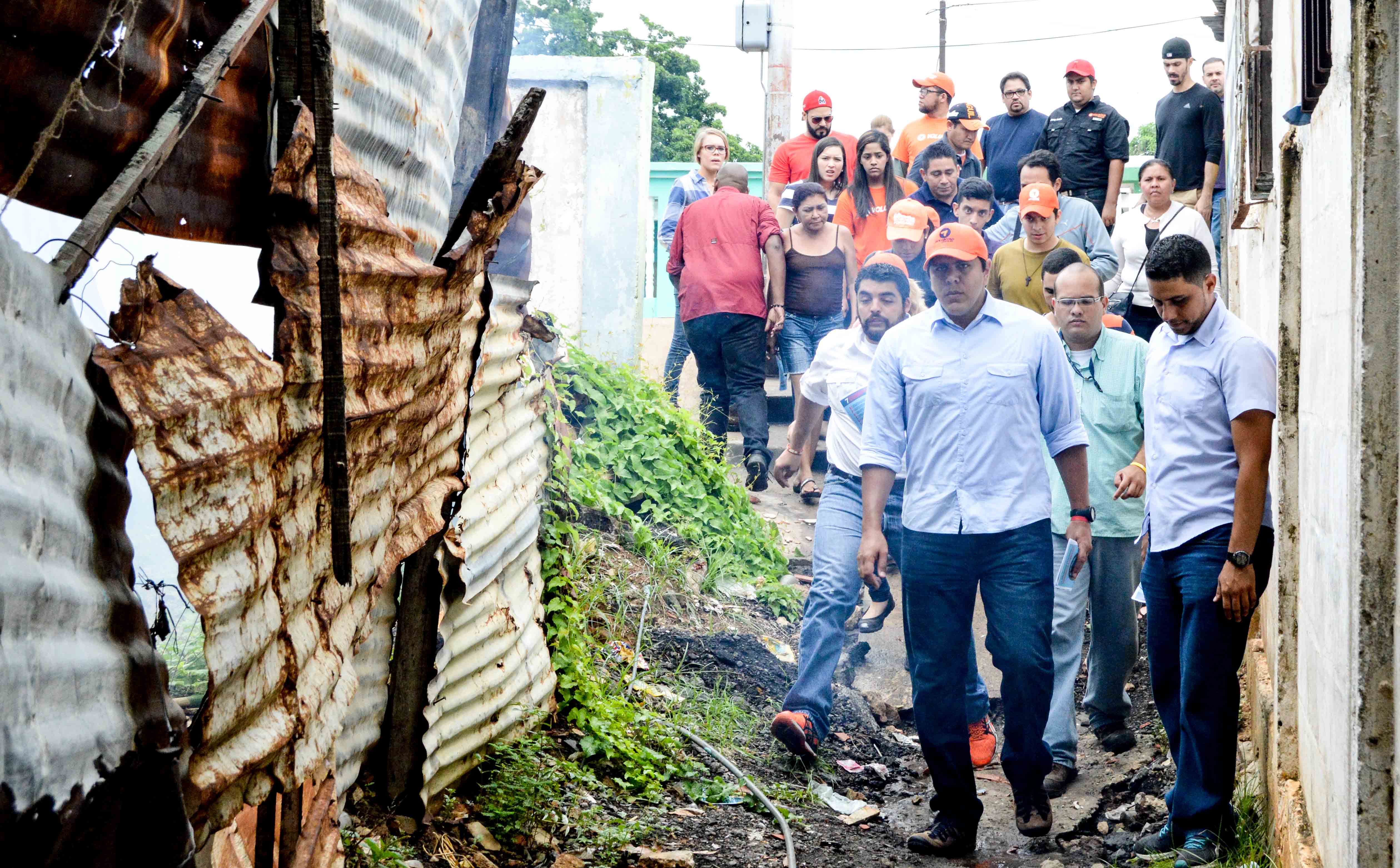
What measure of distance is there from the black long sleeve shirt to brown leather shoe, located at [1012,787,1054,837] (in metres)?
5.97

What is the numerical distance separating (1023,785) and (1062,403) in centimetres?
157

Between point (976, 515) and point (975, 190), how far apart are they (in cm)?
410

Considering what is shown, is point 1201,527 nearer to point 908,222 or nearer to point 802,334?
point 908,222

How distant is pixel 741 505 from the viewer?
867 centimetres

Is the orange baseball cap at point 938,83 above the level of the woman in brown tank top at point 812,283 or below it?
above

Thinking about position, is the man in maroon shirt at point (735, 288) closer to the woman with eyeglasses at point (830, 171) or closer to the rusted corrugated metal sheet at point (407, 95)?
the woman with eyeglasses at point (830, 171)

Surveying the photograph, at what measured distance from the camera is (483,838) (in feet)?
13.8

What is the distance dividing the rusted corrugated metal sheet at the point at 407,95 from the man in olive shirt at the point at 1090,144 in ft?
21.3

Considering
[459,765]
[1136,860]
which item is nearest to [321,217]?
[459,765]

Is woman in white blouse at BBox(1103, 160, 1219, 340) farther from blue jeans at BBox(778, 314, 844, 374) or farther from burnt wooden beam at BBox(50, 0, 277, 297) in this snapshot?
burnt wooden beam at BBox(50, 0, 277, 297)

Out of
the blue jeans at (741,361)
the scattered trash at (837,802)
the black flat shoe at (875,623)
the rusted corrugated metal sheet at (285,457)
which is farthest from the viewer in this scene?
the blue jeans at (741,361)

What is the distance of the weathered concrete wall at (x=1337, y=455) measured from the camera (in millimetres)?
2299

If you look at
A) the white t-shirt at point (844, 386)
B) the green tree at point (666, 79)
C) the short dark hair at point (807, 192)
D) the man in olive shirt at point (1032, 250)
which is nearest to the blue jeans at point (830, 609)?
the white t-shirt at point (844, 386)

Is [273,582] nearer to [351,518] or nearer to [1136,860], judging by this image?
[351,518]
